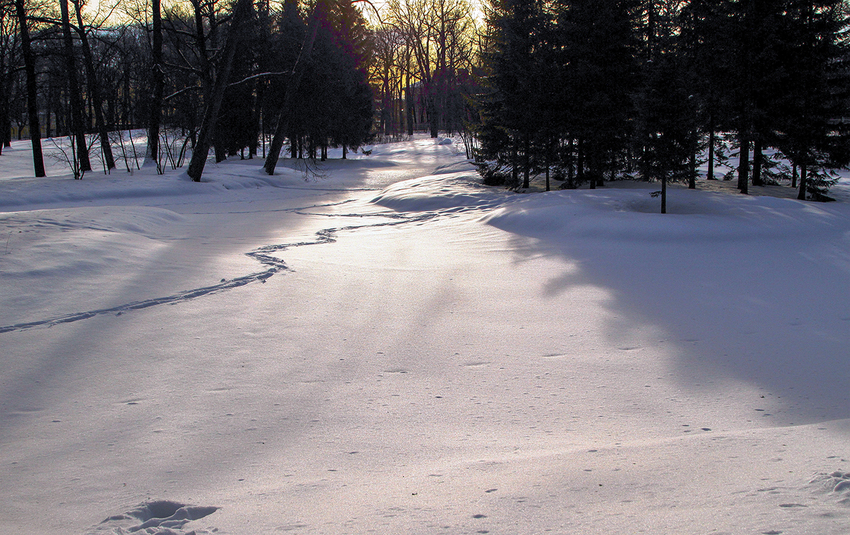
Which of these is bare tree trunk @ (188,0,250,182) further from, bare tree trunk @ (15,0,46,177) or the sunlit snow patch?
the sunlit snow patch

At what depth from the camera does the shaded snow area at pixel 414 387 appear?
7.33 feet

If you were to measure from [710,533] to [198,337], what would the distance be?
3.84m

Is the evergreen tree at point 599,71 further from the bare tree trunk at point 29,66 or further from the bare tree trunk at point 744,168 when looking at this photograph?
the bare tree trunk at point 29,66

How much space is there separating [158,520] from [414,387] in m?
1.85

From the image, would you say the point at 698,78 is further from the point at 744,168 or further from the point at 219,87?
the point at 219,87

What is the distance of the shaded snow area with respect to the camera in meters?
2.23

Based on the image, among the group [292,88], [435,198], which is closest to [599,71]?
[435,198]

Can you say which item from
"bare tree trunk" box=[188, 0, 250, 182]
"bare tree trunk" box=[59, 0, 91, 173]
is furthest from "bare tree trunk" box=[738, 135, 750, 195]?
"bare tree trunk" box=[59, 0, 91, 173]

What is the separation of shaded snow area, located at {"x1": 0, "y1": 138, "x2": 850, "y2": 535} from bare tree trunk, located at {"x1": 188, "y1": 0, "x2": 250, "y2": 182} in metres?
10.8

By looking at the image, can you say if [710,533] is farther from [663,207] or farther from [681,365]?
[663,207]

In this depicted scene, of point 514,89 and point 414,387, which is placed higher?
point 514,89

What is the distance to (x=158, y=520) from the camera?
84.8 inches

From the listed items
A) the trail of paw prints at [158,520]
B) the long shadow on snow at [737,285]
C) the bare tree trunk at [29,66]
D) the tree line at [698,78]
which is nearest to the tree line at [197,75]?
the bare tree trunk at [29,66]

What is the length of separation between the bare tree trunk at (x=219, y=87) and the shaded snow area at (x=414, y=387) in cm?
1084
